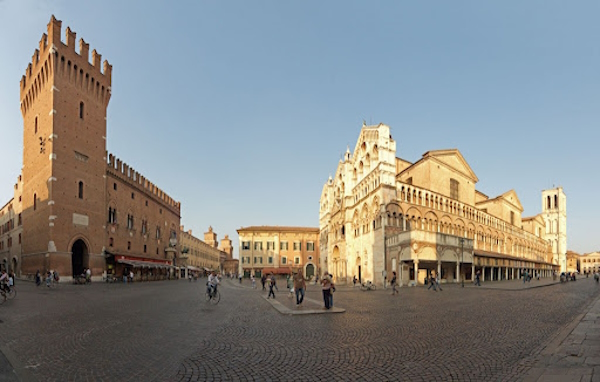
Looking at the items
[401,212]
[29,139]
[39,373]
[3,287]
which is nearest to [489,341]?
[39,373]

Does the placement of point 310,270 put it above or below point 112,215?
below

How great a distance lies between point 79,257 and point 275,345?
3683 cm

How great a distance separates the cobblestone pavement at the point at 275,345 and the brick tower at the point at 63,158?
24.7 meters

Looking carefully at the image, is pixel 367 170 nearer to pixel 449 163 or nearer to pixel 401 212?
pixel 401 212

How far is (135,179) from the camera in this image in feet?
163

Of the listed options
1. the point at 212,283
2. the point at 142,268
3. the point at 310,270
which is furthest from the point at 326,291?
the point at 310,270

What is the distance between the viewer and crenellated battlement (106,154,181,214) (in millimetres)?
43750

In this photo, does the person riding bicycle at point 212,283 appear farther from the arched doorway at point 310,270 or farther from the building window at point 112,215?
the arched doorway at point 310,270

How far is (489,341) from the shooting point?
8508 mm

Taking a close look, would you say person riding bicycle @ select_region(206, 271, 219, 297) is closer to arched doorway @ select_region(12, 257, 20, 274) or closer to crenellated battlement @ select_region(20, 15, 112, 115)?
crenellated battlement @ select_region(20, 15, 112, 115)

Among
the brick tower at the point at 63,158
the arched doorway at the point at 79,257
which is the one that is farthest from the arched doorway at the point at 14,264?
the arched doorway at the point at 79,257

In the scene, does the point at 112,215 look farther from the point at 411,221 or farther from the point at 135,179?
the point at 411,221

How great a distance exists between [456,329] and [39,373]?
9180 millimetres

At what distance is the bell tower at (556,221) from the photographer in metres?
98.2
